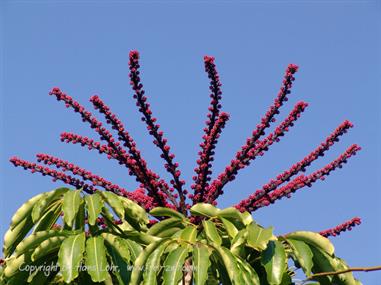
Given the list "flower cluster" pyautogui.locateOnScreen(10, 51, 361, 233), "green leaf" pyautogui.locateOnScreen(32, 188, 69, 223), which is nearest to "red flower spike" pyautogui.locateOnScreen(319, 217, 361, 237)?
"flower cluster" pyautogui.locateOnScreen(10, 51, 361, 233)

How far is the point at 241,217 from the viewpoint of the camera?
11.6ft

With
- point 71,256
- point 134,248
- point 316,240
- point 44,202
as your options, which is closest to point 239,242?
point 316,240

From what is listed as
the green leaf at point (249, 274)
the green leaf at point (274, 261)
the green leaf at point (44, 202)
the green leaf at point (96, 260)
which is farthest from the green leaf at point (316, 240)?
the green leaf at point (44, 202)

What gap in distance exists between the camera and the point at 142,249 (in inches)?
137

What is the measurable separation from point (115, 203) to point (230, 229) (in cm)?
62

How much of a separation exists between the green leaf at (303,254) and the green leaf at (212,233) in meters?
0.39

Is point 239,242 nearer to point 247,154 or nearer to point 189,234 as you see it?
point 189,234

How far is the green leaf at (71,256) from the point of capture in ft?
10.2

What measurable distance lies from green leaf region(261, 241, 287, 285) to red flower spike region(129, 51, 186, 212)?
0.99 m

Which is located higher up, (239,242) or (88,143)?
(88,143)

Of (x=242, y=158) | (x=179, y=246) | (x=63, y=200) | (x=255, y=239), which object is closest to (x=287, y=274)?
(x=255, y=239)

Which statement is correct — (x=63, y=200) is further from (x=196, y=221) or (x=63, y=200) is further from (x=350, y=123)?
(x=350, y=123)

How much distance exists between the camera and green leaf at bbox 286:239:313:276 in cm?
338

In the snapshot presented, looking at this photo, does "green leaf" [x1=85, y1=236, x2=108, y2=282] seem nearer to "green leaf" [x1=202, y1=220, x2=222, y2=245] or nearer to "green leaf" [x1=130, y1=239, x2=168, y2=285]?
"green leaf" [x1=130, y1=239, x2=168, y2=285]
